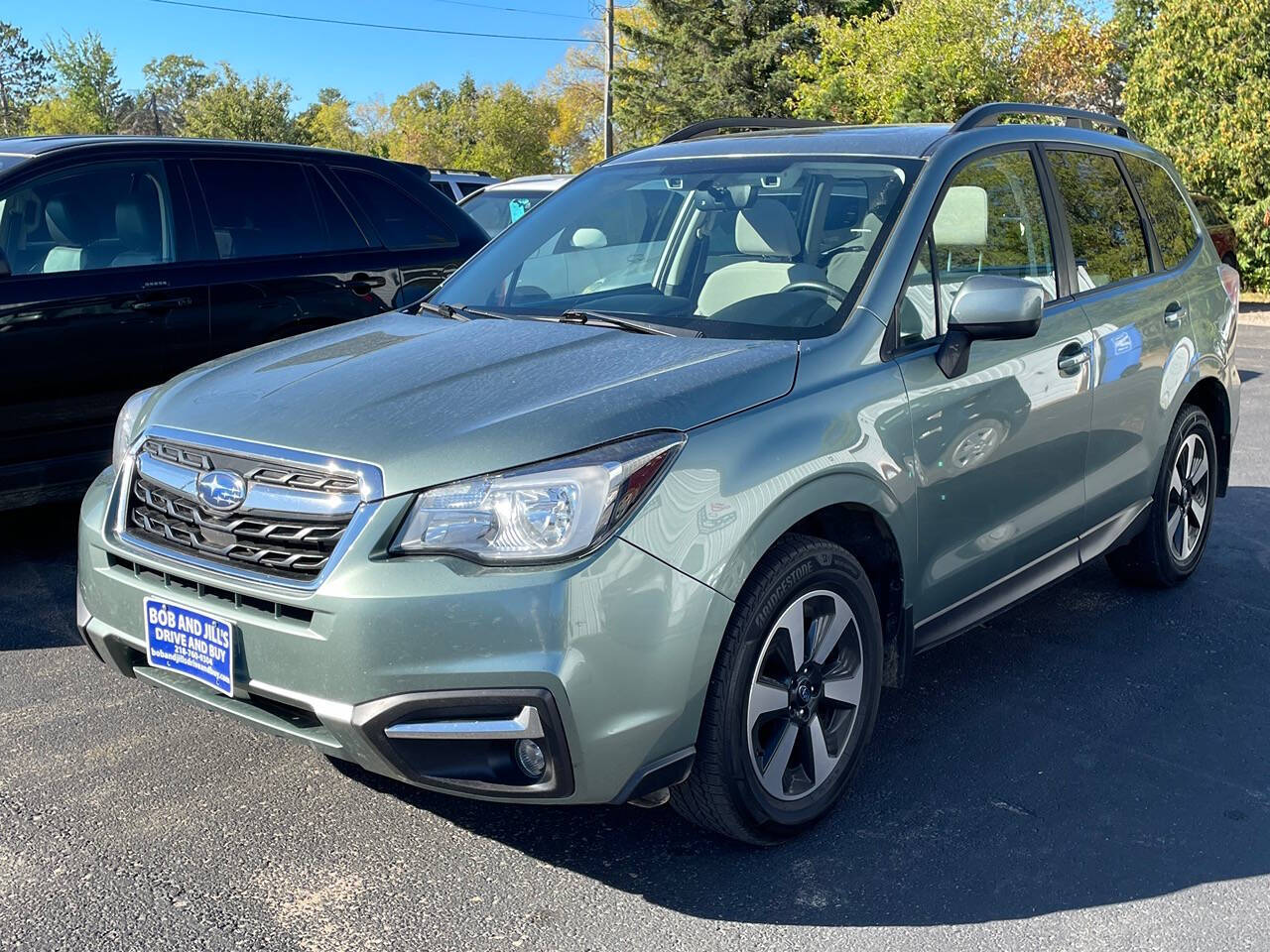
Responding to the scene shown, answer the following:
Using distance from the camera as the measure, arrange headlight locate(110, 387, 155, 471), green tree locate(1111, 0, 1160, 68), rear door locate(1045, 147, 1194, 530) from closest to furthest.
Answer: headlight locate(110, 387, 155, 471)
rear door locate(1045, 147, 1194, 530)
green tree locate(1111, 0, 1160, 68)

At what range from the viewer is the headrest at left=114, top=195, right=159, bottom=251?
18.8 ft

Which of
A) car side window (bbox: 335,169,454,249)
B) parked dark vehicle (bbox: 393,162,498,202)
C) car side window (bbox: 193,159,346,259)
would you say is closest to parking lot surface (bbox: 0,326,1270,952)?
car side window (bbox: 193,159,346,259)

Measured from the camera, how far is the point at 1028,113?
176 inches

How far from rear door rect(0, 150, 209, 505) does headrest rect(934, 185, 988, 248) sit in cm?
351

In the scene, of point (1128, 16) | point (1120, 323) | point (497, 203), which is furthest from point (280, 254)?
point (1128, 16)

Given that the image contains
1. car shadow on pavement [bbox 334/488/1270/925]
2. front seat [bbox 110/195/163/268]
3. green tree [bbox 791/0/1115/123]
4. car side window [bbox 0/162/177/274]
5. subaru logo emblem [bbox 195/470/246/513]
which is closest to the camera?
subaru logo emblem [bbox 195/470/246/513]

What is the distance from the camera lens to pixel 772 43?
40031 millimetres

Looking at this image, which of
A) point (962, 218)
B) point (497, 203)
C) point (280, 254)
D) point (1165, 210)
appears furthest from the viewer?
point (497, 203)

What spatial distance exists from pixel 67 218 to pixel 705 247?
10.3ft

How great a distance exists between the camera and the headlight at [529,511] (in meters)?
2.68

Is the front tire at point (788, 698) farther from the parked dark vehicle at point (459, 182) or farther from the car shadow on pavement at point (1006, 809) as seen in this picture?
the parked dark vehicle at point (459, 182)

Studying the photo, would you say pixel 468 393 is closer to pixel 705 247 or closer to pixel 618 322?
pixel 618 322

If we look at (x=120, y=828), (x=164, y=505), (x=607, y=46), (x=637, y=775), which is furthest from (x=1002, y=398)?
(x=607, y=46)

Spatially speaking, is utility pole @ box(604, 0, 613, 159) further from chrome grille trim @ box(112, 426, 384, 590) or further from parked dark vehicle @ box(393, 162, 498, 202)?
chrome grille trim @ box(112, 426, 384, 590)
